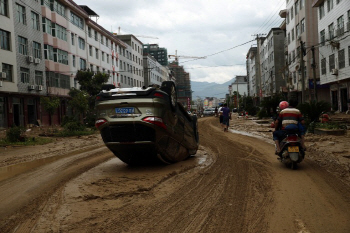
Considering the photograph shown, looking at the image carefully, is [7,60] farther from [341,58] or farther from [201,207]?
[341,58]

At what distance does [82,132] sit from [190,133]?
14.7m

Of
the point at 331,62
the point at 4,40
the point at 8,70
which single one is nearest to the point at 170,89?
the point at 8,70

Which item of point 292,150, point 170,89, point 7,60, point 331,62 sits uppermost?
point 7,60

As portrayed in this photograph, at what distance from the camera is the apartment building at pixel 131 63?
236 ft

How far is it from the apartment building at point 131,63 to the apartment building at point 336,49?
4214 centimetres

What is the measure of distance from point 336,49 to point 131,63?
52.4 m

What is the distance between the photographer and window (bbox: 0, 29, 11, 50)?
29656 mm

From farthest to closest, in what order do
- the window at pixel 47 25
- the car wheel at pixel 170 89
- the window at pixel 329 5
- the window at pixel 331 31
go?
the window at pixel 47 25 < the window at pixel 331 31 < the window at pixel 329 5 < the car wheel at pixel 170 89

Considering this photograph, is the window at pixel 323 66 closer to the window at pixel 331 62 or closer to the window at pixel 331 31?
the window at pixel 331 62

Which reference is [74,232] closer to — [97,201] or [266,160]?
[97,201]

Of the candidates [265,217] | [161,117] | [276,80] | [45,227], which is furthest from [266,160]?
[276,80]

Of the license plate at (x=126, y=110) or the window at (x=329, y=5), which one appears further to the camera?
the window at (x=329, y=5)

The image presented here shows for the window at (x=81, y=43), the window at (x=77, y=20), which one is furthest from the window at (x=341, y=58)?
the window at (x=81, y=43)

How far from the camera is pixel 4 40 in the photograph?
30.1 metres
